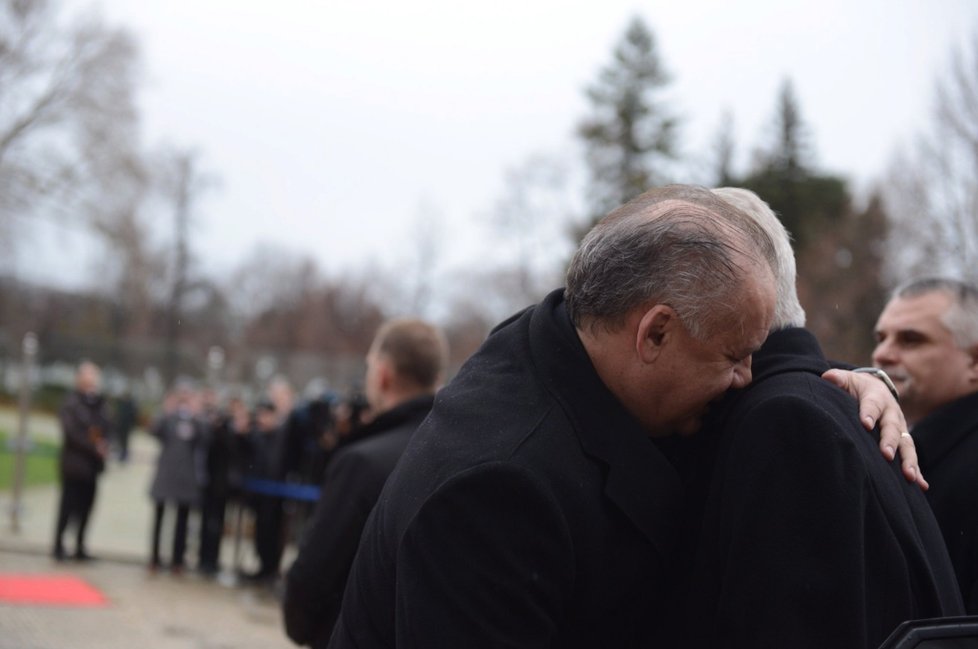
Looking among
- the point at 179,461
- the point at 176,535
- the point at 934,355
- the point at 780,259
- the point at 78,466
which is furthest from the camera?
the point at 179,461

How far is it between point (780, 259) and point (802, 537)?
0.63m

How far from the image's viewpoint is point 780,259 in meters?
2.06

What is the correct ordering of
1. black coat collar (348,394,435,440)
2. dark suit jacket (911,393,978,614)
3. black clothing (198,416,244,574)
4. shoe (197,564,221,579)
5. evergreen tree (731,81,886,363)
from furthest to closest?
evergreen tree (731,81,886,363)
black clothing (198,416,244,574)
shoe (197,564,221,579)
black coat collar (348,394,435,440)
dark suit jacket (911,393,978,614)

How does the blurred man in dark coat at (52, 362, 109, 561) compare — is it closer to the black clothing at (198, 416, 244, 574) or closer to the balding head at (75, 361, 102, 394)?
the balding head at (75, 361, 102, 394)

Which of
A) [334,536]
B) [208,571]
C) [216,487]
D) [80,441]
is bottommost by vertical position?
[208,571]

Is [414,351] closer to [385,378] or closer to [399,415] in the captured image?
[385,378]

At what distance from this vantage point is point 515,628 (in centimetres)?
160

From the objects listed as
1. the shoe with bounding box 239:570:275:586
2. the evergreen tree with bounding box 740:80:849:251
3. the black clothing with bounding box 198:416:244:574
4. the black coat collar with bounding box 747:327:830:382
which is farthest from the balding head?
the evergreen tree with bounding box 740:80:849:251

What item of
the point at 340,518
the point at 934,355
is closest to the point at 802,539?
the point at 340,518

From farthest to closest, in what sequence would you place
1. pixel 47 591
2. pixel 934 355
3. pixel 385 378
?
1. pixel 47 591
2. pixel 385 378
3. pixel 934 355

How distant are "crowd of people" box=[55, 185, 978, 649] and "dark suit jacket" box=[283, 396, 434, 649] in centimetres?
140

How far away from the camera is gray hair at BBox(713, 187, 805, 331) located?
2.06m

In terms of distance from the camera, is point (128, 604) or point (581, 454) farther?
point (128, 604)

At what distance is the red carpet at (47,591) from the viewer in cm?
932
